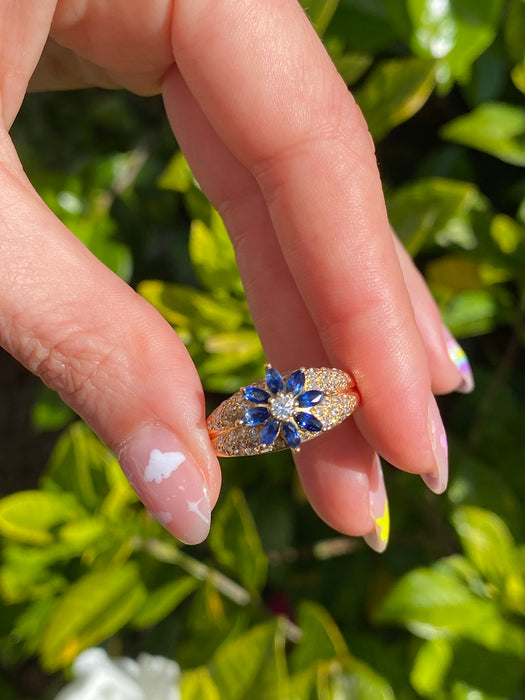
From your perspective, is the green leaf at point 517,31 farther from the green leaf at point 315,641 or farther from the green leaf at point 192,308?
the green leaf at point 315,641

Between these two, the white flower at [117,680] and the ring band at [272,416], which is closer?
the ring band at [272,416]

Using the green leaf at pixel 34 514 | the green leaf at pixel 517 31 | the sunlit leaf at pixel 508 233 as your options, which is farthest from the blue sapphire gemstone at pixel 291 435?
the green leaf at pixel 517 31

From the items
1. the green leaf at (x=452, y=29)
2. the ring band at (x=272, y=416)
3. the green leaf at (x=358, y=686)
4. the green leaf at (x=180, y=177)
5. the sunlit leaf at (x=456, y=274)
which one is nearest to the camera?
the ring band at (x=272, y=416)

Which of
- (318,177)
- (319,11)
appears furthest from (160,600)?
(319,11)

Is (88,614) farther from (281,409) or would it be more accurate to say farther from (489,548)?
(489,548)

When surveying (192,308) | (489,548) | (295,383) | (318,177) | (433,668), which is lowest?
(433,668)

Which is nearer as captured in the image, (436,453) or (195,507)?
(195,507)

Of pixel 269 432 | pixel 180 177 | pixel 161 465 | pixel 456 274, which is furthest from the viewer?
pixel 456 274

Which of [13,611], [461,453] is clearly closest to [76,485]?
[13,611]
